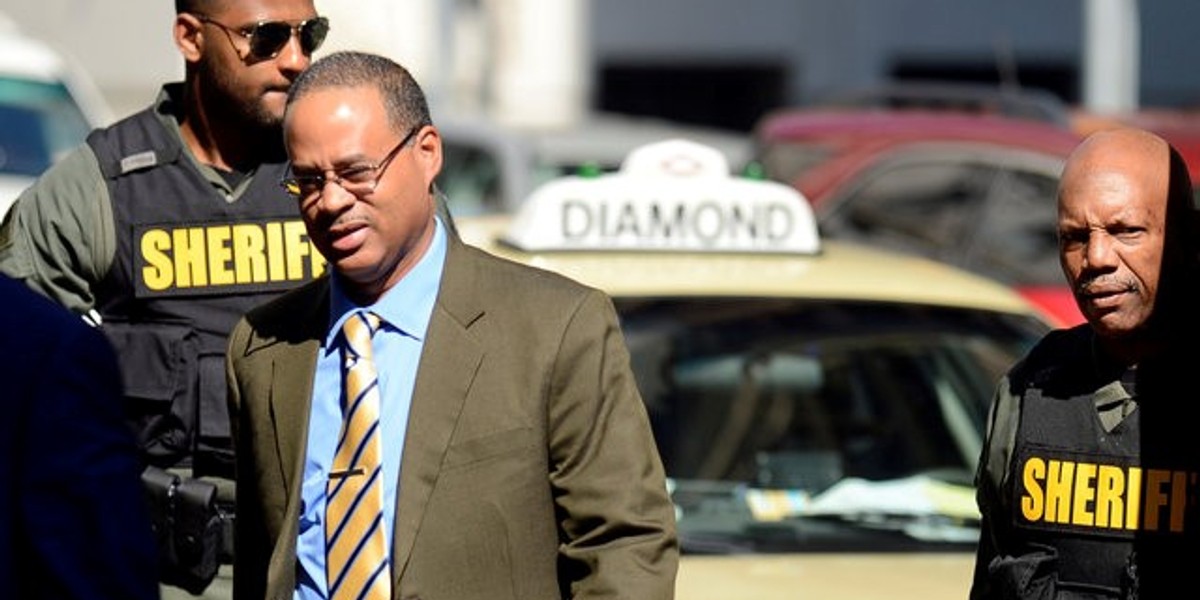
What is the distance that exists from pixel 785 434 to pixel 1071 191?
2445mm

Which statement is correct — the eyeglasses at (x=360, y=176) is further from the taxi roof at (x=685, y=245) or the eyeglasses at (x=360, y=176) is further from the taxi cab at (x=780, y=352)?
the taxi roof at (x=685, y=245)

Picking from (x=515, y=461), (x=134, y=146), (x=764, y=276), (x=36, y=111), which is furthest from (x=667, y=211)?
(x=36, y=111)

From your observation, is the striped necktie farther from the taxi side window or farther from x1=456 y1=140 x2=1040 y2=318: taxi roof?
the taxi side window

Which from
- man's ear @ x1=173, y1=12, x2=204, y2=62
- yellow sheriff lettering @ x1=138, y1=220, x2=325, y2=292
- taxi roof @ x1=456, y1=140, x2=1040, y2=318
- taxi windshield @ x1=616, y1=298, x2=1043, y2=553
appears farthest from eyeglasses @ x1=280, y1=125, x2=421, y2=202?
taxi roof @ x1=456, y1=140, x2=1040, y2=318

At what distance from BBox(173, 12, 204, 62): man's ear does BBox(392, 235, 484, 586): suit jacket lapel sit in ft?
3.45

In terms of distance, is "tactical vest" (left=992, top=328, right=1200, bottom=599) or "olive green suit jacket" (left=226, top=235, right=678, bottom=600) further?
"tactical vest" (left=992, top=328, right=1200, bottom=599)

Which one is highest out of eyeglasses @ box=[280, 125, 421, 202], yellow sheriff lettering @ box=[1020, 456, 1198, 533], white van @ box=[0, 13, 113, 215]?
eyeglasses @ box=[280, 125, 421, 202]

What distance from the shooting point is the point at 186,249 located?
14.0 feet

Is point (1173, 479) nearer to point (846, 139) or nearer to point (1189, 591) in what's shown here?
point (1189, 591)

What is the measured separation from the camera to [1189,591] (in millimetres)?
3588

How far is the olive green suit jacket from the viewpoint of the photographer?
3.47 m

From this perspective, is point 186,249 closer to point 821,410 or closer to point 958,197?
point 821,410

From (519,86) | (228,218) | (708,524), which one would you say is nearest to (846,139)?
(708,524)

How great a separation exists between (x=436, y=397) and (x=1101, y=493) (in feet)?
2.98
